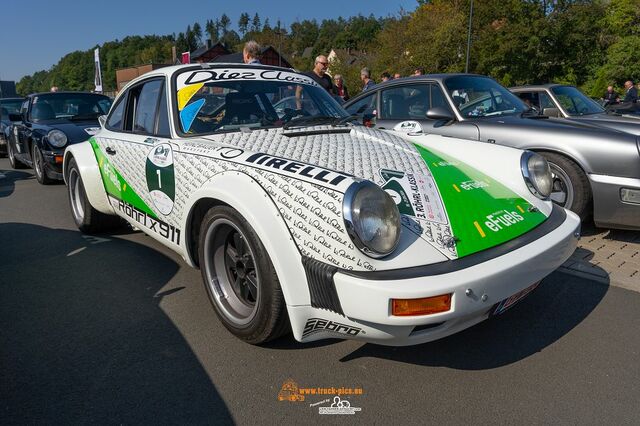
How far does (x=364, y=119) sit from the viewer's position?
4.05 meters

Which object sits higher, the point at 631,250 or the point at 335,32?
the point at 335,32

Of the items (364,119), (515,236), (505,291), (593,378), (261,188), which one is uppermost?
(364,119)

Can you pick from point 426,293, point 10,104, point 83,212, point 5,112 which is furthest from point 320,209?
point 10,104

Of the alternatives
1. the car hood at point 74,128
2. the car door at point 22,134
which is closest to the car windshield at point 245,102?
the car hood at point 74,128

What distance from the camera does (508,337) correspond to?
255 centimetres

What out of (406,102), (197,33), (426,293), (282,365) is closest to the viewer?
(426,293)

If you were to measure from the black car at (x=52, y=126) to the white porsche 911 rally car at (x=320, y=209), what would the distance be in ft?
11.6

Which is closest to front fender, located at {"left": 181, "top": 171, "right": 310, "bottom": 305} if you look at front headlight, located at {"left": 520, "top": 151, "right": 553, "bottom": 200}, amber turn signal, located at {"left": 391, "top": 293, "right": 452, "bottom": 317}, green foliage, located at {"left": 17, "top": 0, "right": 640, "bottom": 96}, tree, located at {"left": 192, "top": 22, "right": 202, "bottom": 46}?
amber turn signal, located at {"left": 391, "top": 293, "right": 452, "bottom": 317}

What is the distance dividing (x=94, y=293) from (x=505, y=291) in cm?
270

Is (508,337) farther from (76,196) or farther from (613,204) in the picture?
(76,196)

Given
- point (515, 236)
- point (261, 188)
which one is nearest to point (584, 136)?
point (515, 236)

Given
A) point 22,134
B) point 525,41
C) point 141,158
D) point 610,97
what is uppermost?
point 525,41

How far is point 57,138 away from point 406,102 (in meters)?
5.03

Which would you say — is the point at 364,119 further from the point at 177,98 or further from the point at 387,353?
the point at 387,353
